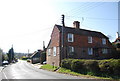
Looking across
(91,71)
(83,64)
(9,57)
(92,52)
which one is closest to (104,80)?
(91,71)

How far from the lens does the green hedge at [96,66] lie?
14861 millimetres

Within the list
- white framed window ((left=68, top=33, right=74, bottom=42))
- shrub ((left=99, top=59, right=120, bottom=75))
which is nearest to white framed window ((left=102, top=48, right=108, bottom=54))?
white framed window ((left=68, top=33, right=74, bottom=42))

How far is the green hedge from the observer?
14861 millimetres

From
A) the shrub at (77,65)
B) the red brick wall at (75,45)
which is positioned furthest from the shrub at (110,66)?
the red brick wall at (75,45)

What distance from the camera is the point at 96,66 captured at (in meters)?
17.4

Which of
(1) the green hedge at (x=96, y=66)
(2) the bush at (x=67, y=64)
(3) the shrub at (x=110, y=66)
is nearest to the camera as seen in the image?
(3) the shrub at (x=110, y=66)

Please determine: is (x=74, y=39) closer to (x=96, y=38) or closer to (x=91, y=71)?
(x=96, y=38)

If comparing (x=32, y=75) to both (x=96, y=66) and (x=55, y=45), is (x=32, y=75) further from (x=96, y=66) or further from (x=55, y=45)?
(x=55, y=45)

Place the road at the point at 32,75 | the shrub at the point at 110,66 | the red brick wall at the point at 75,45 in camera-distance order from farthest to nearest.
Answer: the red brick wall at the point at 75,45 → the road at the point at 32,75 → the shrub at the point at 110,66

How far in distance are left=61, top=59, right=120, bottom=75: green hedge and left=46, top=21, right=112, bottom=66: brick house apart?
6302 mm

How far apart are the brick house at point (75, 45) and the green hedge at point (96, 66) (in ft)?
20.7

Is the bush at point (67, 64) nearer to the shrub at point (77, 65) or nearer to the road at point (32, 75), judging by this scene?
the shrub at point (77, 65)

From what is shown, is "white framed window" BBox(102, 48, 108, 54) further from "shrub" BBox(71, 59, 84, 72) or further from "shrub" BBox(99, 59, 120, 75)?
"shrub" BBox(99, 59, 120, 75)

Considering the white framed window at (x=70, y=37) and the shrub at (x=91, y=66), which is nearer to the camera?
the shrub at (x=91, y=66)
